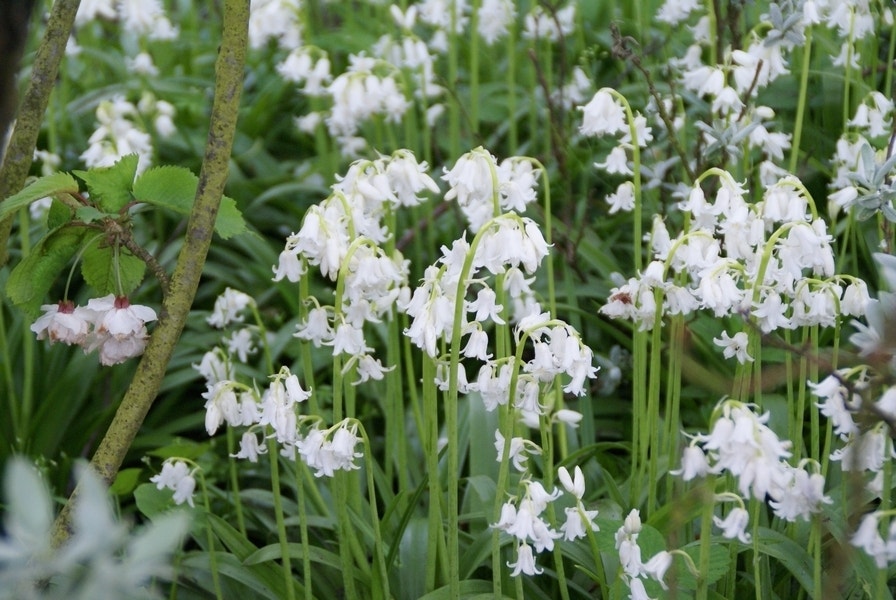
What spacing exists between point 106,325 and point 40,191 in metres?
0.32

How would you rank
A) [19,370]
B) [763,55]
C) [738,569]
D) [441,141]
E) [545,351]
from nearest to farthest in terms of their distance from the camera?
[545,351] < [738,569] < [763,55] < [19,370] < [441,141]

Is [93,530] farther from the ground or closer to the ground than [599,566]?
farther from the ground

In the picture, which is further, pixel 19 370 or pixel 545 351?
pixel 19 370

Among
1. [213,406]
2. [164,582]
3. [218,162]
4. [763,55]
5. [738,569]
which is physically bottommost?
[164,582]

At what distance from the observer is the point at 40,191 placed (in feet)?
6.48

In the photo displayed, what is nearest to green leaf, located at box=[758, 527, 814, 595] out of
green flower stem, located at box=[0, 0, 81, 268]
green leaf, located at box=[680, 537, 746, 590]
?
green leaf, located at box=[680, 537, 746, 590]

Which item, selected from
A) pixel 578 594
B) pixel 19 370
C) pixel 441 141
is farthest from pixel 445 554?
pixel 441 141

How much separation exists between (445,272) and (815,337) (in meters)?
0.85

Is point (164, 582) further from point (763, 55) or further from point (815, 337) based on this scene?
point (763, 55)

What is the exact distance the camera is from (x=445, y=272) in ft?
7.28

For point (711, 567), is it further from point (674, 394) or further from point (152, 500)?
point (152, 500)

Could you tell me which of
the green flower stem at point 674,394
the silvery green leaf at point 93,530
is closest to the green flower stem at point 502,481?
the green flower stem at point 674,394

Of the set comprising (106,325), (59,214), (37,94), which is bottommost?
(106,325)

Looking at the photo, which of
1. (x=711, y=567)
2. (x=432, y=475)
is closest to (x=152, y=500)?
(x=432, y=475)
